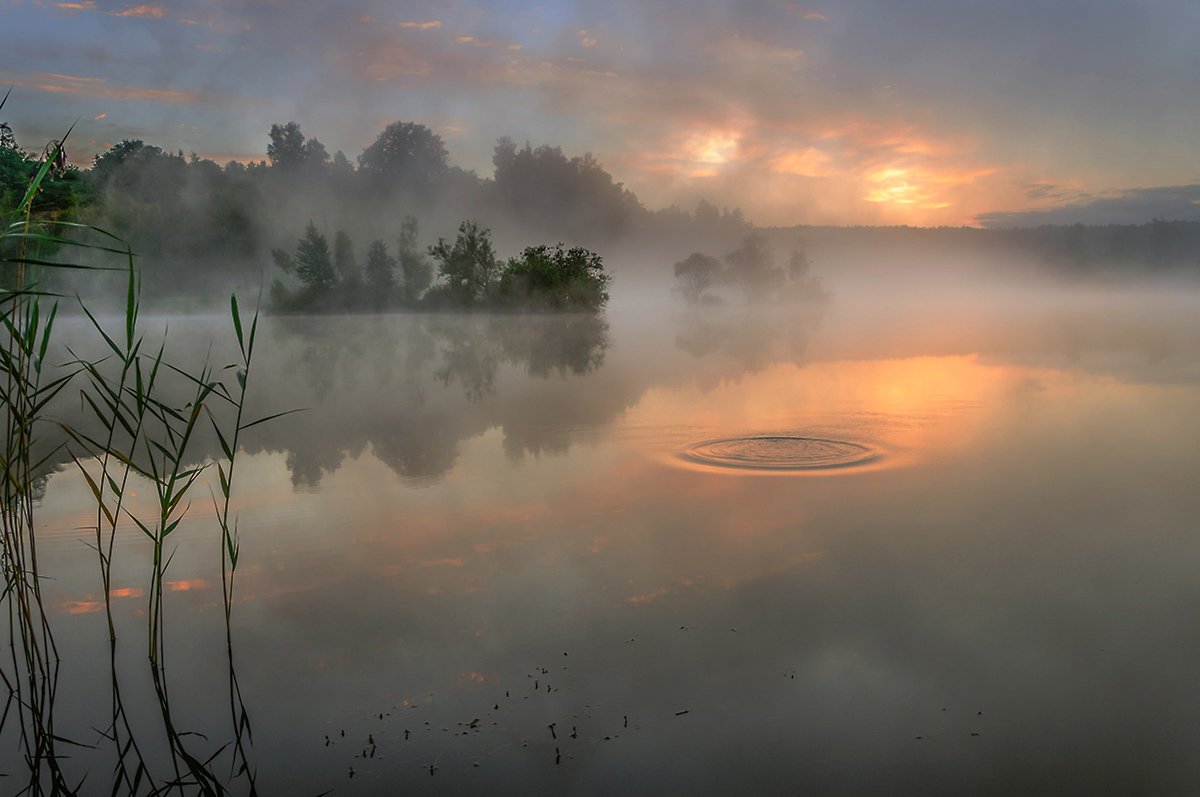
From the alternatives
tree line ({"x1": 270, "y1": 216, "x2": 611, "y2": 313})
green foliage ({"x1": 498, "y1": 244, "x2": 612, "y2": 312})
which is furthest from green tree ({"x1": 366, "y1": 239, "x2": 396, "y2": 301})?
→ green foliage ({"x1": 498, "y1": 244, "x2": 612, "y2": 312})

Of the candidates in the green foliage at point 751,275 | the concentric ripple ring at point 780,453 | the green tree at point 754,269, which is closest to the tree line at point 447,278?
the green foliage at point 751,275

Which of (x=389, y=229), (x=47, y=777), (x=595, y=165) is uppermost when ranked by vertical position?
(x=595, y=165)

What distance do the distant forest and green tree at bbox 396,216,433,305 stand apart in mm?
Answer: 96

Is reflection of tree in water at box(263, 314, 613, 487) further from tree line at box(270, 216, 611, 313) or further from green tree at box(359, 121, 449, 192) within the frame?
green tree at box(359, 121, 449, 192)

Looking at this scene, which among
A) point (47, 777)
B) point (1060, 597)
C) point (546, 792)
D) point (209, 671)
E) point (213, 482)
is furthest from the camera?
point (213, 482)

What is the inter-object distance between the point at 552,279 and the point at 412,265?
10.0m

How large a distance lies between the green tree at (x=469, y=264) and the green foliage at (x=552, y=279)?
3.49 feet

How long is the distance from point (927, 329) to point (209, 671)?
119 feet

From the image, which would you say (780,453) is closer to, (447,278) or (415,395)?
(415,395)

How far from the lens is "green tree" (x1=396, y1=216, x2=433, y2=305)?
5309 cm

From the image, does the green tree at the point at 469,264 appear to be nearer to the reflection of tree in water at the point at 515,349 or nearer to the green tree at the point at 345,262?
the reflection of tree in water at the point at 515,349

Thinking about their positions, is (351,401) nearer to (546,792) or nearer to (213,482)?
(213,482)

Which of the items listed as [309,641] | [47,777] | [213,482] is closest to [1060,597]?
[309,641]

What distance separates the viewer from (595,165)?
3745 inches
